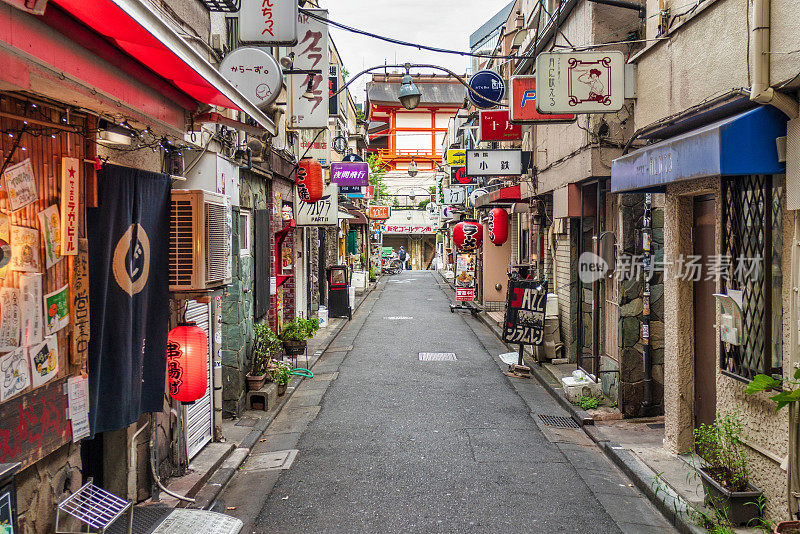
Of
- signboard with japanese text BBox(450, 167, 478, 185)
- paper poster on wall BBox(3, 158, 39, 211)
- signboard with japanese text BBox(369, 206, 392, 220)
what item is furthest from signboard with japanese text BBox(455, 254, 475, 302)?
paper poster on wall BBox(3, 158, 39, 211)

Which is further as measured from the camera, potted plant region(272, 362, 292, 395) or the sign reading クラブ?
the sign reading クラブ

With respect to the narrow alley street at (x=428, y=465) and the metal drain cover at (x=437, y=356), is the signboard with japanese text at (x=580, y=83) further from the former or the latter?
the metal drain cover at (x=437, y=356)

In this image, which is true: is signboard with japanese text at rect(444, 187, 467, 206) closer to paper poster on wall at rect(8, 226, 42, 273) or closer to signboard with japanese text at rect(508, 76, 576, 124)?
signboard with japanese text at rect(508, 76, 576, 124)

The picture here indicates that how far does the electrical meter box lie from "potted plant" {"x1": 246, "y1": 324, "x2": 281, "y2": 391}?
25.0 ft

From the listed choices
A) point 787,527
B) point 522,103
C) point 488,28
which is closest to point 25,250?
point 787,527

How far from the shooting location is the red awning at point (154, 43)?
380cm

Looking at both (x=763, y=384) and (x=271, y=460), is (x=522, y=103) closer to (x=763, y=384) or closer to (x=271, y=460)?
(x=271, y=460)

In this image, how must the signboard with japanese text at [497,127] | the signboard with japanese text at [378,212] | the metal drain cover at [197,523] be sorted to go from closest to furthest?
the metal drain cover at [197,523], the signboard with japanese text at [497,127], the signboard with japanese text at [378,212]

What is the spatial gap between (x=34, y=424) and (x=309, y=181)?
11961 mm

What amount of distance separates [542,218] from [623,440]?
29.3ft

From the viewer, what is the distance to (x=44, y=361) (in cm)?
491

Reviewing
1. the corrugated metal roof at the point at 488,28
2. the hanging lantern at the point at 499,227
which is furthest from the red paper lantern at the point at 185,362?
the corrugated metal roof at the point at 488,28

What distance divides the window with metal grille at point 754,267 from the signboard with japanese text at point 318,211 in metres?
12.2

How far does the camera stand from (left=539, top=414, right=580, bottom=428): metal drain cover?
34.3 ft
